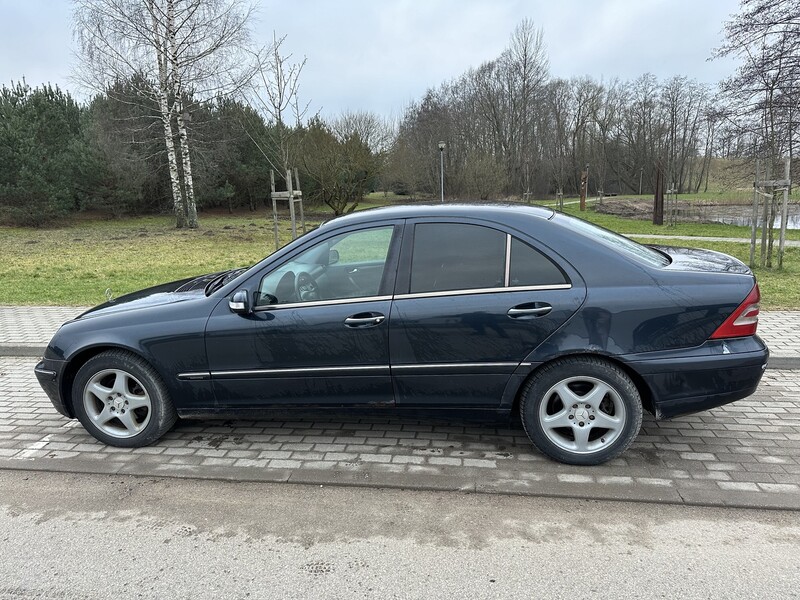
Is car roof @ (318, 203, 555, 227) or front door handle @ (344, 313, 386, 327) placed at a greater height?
car roof @ (318, 203, 555, 227)

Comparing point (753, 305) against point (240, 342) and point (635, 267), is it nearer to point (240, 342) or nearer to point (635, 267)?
point (635, 267)

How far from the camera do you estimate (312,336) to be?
3389mm

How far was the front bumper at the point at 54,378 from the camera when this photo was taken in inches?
148

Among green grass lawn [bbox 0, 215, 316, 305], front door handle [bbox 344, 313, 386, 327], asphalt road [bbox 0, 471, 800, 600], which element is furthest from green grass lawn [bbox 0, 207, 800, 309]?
front door handle [bbox 344, 313, 386, 327]

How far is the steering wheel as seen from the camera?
11.4 ft

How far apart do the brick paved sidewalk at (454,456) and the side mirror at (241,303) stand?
1032mm

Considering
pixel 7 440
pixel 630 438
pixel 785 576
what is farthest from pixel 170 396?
pixel 785 576

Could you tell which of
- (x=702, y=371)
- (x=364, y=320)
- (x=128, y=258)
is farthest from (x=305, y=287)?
(x=128, y=258)

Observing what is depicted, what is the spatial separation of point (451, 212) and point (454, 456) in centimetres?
163

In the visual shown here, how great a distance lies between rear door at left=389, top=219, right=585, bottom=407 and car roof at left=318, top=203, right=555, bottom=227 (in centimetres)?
10

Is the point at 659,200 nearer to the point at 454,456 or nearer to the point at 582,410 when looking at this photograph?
the point at 582,410

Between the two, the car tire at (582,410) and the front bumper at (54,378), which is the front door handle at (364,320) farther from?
the front bumper at (54,378)

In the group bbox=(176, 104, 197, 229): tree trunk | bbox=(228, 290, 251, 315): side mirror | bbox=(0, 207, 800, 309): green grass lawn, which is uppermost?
bbox=(176, 104, 197, 229): tree trunk

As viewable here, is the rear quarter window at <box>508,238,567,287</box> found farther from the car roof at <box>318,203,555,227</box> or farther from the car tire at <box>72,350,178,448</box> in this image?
the car tire at <box>72,350,178,448</box>
